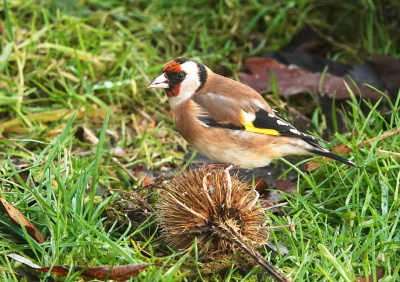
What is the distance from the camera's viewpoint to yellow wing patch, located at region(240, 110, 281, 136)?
11.5 feet

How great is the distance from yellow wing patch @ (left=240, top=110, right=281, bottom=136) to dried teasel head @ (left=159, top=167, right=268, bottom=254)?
0.72 metres

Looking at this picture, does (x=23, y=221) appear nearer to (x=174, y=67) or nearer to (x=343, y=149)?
(x=174, y=67)

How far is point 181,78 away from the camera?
3.64 meters

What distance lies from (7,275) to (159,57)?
329 cm

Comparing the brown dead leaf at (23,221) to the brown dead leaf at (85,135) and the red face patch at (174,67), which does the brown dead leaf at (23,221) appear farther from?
the brown dead leaf at (85,135)

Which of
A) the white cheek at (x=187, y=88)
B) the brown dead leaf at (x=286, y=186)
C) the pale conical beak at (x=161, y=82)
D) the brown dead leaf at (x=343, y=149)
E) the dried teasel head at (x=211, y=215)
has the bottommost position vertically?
the brown dead leaf at (x=286, y=186)

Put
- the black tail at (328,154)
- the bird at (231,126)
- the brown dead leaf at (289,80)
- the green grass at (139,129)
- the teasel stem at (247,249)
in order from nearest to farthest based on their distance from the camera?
the teasel stem at (247,249) < the green grass at (139,129) < the black tail at (328,154) < the bird at (231,126) < the brown dead leaf at (289,80)

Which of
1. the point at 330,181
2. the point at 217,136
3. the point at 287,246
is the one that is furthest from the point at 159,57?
the point at 287,246

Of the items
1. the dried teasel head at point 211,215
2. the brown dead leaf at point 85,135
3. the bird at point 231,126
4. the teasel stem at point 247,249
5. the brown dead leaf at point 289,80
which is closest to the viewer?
the teasel stem at point 247,249

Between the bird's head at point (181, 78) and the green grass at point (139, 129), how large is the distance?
0.67 meters

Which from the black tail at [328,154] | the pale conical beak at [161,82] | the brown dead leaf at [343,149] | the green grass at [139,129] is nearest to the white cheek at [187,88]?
the pale conical beak at [161,82]

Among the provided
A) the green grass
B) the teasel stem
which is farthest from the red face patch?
the teasel stem

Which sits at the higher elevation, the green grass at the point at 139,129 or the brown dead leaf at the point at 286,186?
the green grass at the point at 139,129

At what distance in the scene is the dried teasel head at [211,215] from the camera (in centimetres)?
267
